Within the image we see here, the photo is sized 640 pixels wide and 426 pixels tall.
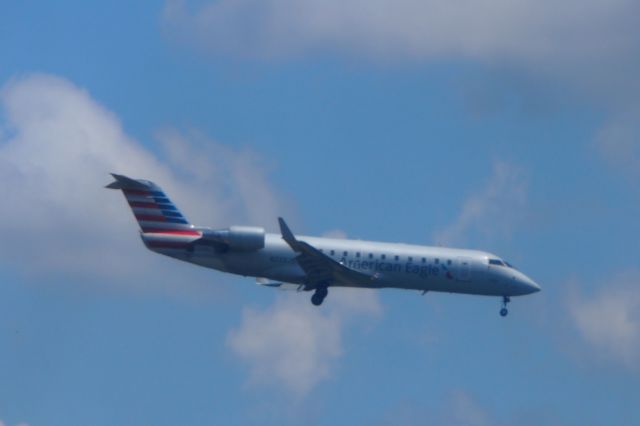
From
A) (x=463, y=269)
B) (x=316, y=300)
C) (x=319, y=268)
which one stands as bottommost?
(x=316, y=300)

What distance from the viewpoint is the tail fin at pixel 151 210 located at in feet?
437

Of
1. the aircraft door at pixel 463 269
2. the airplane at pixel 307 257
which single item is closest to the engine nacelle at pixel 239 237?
the airplane at pixel 307 257

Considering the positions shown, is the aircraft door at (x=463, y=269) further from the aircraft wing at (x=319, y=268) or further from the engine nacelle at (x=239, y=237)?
the engine nacelle at (x=239, y=237)

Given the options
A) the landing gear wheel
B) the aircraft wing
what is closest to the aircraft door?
the aircraft wing

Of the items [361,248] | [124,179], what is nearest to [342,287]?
[361,248]

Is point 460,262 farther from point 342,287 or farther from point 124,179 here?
point 124,179

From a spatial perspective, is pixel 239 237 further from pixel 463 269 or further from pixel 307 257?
pixel 463 269

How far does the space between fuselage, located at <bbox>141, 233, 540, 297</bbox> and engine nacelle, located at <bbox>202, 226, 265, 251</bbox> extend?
0.40 metres

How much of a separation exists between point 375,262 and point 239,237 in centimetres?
704

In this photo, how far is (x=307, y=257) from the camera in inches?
5187

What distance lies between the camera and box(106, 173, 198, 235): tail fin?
13312 centimetres

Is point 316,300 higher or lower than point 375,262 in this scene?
lower

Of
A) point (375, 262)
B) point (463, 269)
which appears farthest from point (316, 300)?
point (463, 269)

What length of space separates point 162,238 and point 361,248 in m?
9.99
